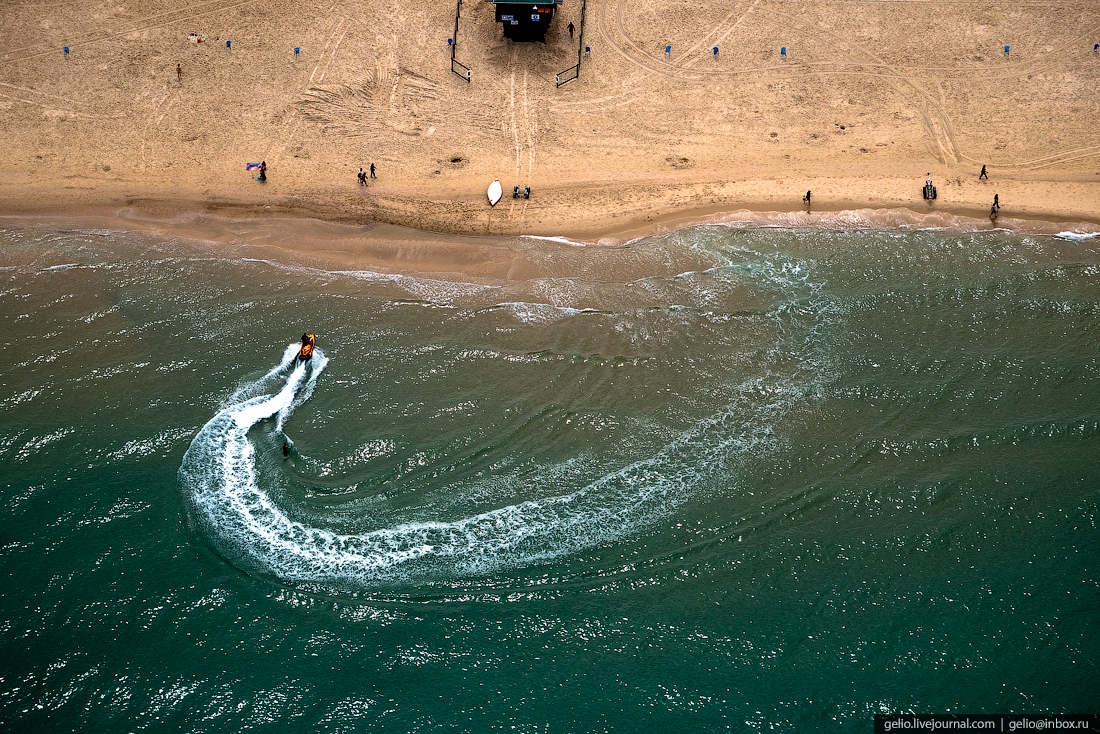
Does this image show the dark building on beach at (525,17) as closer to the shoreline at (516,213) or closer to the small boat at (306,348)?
the shoreline at (516,213)

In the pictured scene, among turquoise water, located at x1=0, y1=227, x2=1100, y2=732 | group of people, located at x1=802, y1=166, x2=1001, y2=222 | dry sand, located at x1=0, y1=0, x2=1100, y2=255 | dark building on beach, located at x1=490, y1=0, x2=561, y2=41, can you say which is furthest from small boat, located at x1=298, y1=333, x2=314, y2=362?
group of people, located at x1=802, y1=166, x2=1001, y2=222

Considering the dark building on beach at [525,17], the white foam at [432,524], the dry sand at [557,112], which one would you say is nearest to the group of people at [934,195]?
the dry sand at [557,112]

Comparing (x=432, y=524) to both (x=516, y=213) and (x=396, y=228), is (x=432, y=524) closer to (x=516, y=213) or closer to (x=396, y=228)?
(x=396, y=228)

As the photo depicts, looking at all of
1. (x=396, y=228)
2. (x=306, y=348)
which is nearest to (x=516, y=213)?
(x=396, y=228)

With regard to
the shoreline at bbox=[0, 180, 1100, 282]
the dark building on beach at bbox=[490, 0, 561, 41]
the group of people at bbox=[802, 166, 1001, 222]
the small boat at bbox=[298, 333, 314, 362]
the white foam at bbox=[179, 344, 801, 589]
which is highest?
the dark building on beach at bbox=[490, 0, 561, 41]

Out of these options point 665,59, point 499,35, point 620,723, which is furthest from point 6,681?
point 665,59

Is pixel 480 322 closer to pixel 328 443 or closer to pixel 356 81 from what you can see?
pixel 328 443

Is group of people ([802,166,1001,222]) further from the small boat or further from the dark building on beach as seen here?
the small boat
